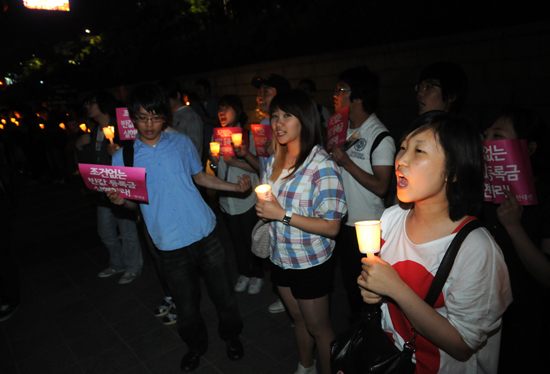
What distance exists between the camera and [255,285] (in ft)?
14.9

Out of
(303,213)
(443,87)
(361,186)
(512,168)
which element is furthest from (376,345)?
(443,87)

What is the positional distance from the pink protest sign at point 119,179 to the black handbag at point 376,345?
1758 mm

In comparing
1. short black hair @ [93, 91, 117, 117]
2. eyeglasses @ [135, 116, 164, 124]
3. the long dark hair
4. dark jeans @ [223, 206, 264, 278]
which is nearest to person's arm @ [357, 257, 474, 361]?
the long dark hair

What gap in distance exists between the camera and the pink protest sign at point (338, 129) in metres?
3.15

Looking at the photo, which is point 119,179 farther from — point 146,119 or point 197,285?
point 197,285

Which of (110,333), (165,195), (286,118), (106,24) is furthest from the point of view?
(106,24)

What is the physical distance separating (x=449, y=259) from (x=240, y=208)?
9.99 feet

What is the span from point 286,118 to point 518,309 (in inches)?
74.8

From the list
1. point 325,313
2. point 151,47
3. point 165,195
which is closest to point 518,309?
point 325,313

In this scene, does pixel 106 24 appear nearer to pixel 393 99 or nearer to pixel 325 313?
pixel 393 99

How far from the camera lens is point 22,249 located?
6652 millimetres

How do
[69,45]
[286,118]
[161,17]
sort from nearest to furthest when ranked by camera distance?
[286,118] < [161,17] < [69,45]

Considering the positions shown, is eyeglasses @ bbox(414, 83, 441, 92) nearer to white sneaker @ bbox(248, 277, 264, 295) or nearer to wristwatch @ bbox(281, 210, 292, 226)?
wristwatch @ bbox(281, 210, 292, 226)

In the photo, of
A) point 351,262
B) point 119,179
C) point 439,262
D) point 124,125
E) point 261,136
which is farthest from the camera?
point 261,136
